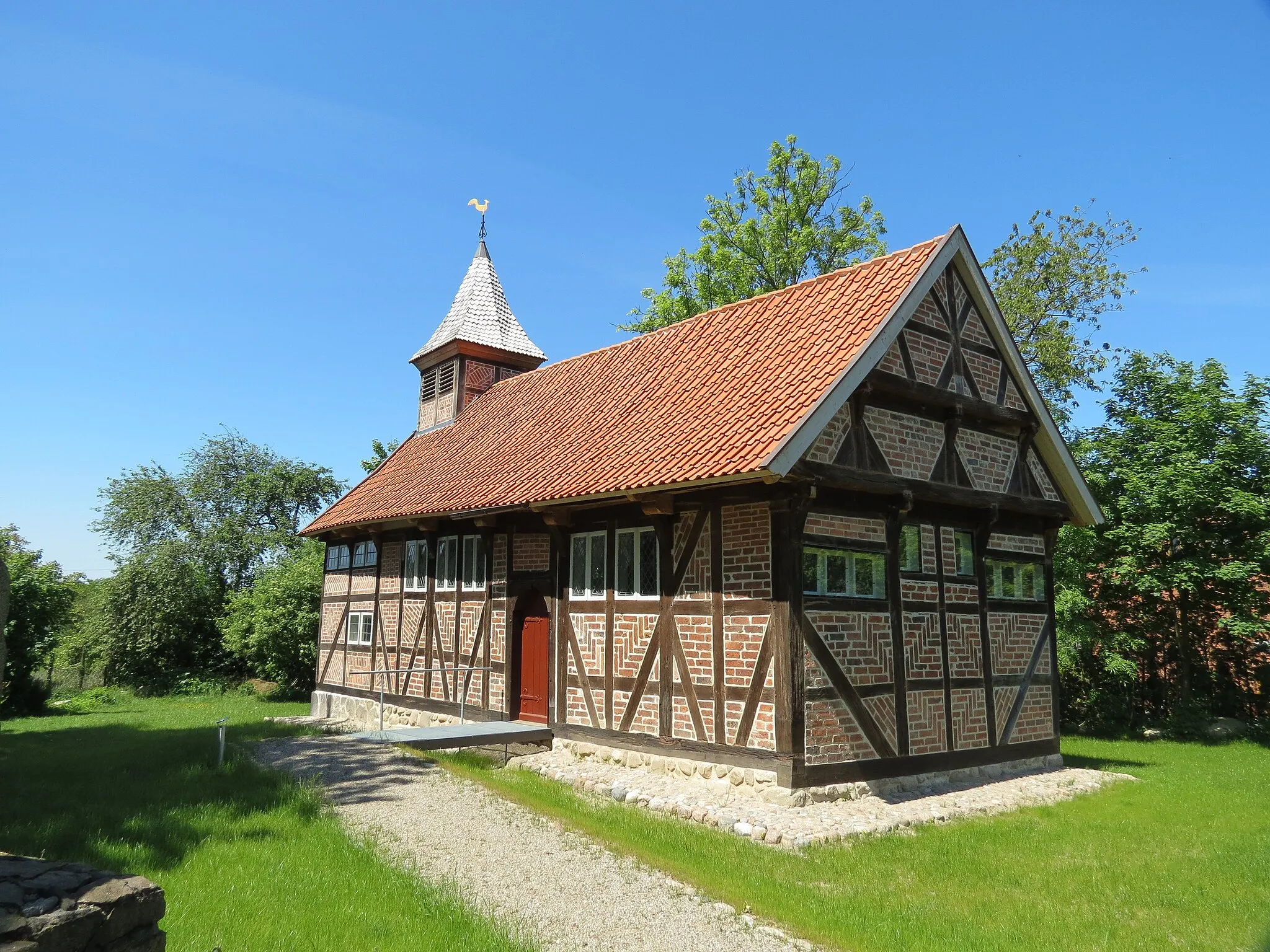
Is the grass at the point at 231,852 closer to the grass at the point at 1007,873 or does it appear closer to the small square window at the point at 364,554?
the grass at the point at 1007,873

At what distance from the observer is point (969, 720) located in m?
11.8

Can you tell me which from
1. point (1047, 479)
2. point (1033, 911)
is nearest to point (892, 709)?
point (1033, 911)

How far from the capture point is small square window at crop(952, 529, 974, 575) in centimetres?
1214

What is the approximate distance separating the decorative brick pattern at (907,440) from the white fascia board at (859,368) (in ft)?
2.81

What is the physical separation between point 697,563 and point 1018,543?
562 centimetres

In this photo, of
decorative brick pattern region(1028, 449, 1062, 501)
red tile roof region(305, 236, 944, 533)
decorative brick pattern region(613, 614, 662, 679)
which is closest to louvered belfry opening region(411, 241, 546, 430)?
red tile roof region(305, 236, 944, 533)

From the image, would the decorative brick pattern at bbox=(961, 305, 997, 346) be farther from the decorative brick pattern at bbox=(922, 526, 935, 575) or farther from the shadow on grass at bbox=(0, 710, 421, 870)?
the shadow on grass at bbox=(0, 710, 421, 870)

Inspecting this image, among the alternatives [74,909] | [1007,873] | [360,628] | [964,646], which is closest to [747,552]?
[964,646]

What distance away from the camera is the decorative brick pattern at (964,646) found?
1171cm

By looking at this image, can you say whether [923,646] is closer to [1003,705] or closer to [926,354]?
[1003,705]

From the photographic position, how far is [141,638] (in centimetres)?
3067

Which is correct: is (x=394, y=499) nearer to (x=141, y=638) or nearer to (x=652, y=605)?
(x=652, y=605)

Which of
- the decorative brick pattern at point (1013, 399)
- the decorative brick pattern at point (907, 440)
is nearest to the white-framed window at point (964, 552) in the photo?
the decorative brick pattern at point (907, 440)

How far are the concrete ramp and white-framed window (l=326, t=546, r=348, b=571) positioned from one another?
283 inches
